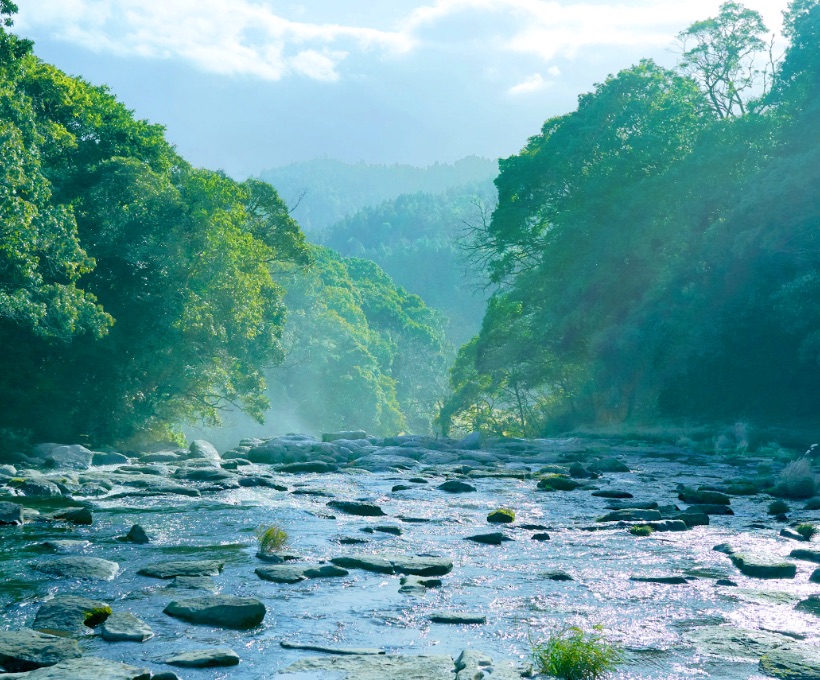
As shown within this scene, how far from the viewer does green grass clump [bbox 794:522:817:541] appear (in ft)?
37.7

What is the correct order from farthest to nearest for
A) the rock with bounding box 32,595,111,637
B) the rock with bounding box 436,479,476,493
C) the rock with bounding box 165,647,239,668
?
the rock with bounding box 436,479,476,493, the rock with bounding box 32,595,111,637, the rock with bounding box 165,647,239,668

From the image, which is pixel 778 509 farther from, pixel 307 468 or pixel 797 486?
pixel 307 468

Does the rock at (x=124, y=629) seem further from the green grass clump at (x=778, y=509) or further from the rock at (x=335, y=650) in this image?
the green grass clump at (x=778, y=509)

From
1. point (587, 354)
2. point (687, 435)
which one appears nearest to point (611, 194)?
point (587, 354)

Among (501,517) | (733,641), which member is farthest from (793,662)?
(501,517)

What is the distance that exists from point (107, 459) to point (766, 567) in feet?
62.7

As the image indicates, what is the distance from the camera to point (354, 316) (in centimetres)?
8212

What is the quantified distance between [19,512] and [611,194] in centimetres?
3213

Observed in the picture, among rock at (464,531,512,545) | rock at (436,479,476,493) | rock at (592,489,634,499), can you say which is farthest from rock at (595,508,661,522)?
rock at (436,479,476,493)

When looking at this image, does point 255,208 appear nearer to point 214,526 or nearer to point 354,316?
point 214,526

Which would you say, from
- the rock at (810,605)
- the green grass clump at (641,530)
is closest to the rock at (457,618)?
the rock at (810,605)

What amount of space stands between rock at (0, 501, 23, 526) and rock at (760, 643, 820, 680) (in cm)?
931

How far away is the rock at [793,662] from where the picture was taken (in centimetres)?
596

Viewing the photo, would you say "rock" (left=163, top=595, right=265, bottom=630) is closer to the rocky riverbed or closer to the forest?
the rocky riverbed
